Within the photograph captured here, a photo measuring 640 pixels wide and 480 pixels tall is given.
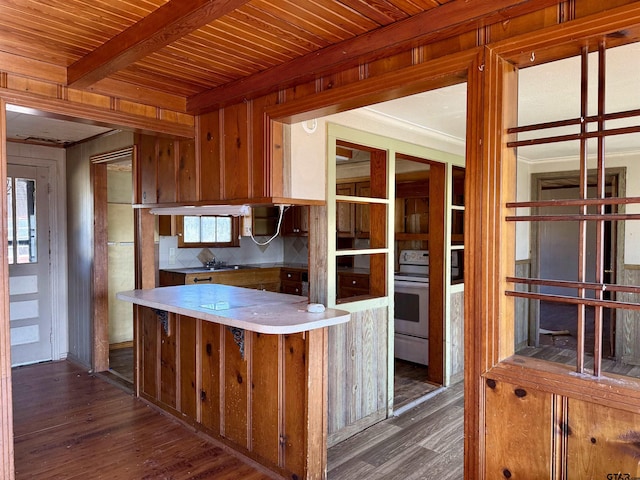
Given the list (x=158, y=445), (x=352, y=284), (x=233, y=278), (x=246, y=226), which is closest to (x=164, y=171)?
(x=246, y=226)

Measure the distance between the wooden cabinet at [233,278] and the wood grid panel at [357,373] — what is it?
88.4 inches

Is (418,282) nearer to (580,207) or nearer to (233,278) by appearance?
(233,278)

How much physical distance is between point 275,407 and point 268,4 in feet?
6.69

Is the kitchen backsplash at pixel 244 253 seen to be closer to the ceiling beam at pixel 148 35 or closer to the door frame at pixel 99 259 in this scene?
the door frame at pixel 99 259

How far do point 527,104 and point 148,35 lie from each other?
8.40 ft

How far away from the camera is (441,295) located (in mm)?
4004

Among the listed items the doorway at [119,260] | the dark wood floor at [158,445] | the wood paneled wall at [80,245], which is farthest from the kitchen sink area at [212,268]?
the dark wood floor at [158,445]

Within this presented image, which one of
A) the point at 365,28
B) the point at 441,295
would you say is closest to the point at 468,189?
the point at 365,28

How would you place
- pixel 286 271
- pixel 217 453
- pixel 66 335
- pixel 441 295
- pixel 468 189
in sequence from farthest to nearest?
pixel 286 271 → pixel 66 335 → pixel 441 295 → pixel 217 453 → pixel 468 189

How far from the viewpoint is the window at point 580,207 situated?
1.38m

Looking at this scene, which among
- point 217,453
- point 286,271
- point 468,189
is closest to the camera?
point 468,189

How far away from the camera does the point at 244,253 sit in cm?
598

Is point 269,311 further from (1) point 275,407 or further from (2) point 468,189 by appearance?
(2) point 468,189

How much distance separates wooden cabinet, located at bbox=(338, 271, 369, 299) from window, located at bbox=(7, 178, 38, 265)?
3.23 meters
